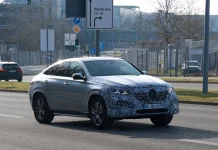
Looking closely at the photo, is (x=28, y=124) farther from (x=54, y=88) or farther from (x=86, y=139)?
(x=86, y=139)

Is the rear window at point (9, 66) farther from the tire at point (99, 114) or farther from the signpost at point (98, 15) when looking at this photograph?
the tire at point (99, 114)

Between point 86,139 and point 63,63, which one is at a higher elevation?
point 63,63

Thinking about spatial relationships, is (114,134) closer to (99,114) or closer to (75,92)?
(99,114)

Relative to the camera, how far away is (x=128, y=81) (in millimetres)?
14289

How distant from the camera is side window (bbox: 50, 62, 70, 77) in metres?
16.2

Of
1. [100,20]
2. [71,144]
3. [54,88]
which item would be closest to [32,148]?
[71,144]

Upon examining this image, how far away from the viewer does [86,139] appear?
1309 cm

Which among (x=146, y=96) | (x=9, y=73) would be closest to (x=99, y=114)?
(x=146, y=96)

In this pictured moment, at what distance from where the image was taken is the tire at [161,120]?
14.9 metres

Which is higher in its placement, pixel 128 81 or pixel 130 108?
pixel 128 81

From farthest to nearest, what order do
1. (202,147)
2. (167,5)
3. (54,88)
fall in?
(167,5) < (54,88) < (202,147)

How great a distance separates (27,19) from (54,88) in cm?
6492

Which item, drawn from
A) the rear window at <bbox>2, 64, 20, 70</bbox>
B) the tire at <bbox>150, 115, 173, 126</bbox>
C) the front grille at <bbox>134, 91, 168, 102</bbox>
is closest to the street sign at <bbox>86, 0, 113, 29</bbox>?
the tire at <bbox>150, 115, 173, 126</bbox>

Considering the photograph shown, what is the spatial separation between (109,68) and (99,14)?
551 inches
